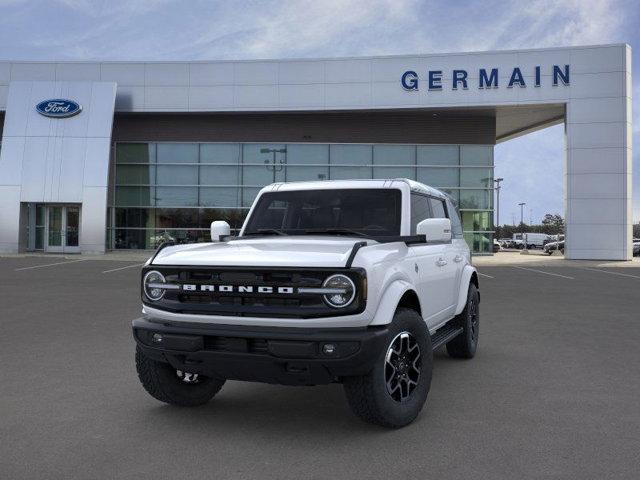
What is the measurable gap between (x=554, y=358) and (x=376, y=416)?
337 centimetres

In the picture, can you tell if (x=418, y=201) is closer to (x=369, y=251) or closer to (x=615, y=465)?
(x=369, y=251)

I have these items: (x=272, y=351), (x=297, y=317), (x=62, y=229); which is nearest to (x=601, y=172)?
(x=62, y=229)

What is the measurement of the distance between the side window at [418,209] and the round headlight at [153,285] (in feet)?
7.09

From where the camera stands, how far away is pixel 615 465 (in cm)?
344

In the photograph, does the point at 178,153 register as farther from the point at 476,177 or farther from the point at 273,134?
the point at 476,177

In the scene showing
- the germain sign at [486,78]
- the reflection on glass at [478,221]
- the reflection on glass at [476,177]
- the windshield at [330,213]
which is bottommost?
the windshield at [330,213]

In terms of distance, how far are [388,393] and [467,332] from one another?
2551 millimetres

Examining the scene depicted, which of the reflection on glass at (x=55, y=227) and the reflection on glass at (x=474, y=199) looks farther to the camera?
the reflection on glass at (x=474, y=199)

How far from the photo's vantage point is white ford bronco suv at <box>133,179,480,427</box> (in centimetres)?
364

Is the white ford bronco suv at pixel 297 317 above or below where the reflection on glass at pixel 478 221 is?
below

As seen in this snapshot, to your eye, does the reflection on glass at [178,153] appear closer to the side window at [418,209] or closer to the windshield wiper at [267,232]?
the windshield wiper at [267,232]

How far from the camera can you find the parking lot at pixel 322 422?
11.3 feet

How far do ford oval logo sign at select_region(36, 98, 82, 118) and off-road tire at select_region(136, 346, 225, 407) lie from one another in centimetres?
2662

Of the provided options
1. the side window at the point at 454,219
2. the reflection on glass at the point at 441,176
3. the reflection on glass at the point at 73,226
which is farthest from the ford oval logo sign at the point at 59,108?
the side window at the point at 454,219
